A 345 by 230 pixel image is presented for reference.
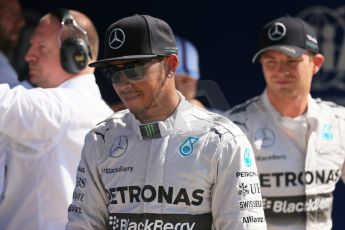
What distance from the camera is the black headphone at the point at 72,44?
3305 mm

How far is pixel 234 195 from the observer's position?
2389 millimetres

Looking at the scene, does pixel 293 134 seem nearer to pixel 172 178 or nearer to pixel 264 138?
pixel 264 138

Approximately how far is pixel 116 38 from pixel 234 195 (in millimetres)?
569

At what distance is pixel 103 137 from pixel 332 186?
1429 mm

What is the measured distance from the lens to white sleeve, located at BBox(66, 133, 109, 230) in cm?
256

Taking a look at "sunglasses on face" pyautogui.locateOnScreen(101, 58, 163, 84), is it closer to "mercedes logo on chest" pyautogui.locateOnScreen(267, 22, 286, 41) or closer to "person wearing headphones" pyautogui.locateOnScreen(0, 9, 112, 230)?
"person wearing headphones" pyautogui.locateOnScreen(0, 9, 112, 230)

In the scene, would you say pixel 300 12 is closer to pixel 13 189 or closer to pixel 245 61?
pixel 245 61

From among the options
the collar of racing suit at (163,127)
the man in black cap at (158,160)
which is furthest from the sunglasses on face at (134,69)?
the collar of racing suit at (163,127)

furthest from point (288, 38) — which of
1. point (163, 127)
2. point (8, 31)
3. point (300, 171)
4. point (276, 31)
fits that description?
point (8, 31)

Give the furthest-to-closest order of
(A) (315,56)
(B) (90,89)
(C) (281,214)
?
(A) (315,56)
(C) (281,214)
(B) (90,89)

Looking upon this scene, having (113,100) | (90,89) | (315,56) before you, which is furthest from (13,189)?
(113,100)

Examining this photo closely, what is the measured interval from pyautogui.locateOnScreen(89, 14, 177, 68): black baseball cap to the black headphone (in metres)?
0.80

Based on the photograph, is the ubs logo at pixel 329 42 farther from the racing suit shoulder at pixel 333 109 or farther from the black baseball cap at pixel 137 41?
the black baseball cap at pixel 137 41

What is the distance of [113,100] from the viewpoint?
4.93m
